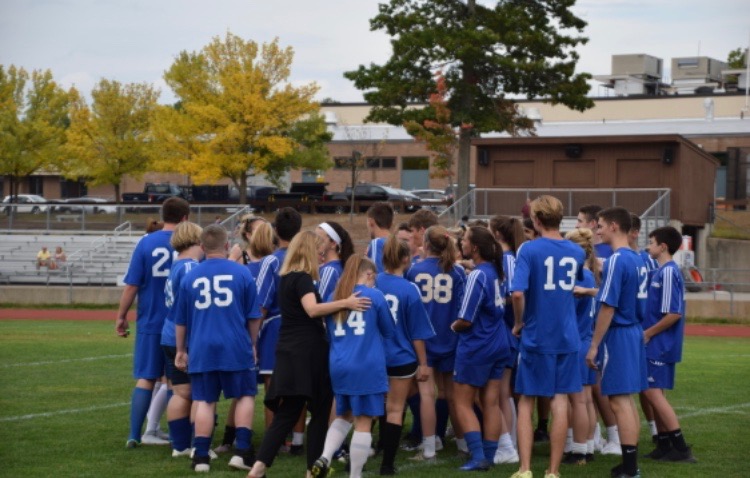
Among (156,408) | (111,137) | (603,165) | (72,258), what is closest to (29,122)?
(111,137)

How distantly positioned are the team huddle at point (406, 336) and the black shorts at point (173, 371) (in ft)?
0.05

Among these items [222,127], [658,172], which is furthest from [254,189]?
[658,172]

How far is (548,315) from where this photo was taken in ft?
27.9

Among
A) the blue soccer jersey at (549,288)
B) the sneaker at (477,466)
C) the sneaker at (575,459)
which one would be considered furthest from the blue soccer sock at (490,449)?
the blue soccer jersey at (549,288)

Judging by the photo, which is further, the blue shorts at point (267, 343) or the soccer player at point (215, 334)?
the blue shorts at point (267, 343)

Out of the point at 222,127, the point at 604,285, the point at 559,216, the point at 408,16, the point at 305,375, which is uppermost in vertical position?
the point at 408,16

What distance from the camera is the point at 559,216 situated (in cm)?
855

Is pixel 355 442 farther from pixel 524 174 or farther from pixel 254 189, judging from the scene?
pixel 254 189

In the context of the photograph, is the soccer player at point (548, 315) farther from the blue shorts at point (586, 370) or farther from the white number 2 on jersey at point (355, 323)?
the white number 2 on jersey at point (355, 323)

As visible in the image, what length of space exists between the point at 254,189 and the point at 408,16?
1631 cm

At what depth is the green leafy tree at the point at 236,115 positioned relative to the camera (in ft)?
158

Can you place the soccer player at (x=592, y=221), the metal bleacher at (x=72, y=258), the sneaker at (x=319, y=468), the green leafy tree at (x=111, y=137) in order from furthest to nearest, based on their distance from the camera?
the green leafy tree at (x=111, y=137) < the metal bleacher at (x=72, y=258) < the soccer player at (x=592, y=221) < the sneaker at (x=319, y=468)

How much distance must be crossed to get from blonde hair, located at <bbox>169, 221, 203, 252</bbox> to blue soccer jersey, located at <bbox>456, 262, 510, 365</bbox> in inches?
92.3

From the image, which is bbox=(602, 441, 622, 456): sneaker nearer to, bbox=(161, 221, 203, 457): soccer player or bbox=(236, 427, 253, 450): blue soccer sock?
bbox=(236, 427, 253, 450): blue soccer sock
